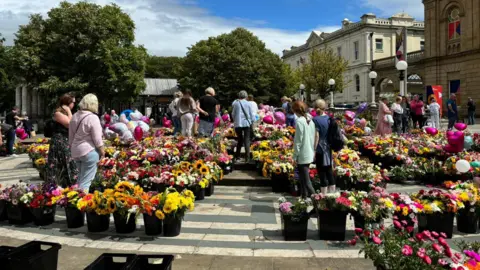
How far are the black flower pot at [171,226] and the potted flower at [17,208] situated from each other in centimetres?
224

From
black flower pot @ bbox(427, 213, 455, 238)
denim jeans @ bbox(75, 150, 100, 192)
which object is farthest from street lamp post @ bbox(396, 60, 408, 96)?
denim jeans @ bbox(75, 150, 100, 192)

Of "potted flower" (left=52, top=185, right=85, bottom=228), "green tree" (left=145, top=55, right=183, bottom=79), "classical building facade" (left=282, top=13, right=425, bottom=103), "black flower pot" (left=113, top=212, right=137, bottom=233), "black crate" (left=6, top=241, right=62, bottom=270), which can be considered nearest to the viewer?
"black crate" (left=6, top=241, right=62, bottom=270)

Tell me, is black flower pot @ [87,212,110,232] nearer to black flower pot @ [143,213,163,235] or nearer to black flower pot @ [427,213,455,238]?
black flower pot @ [143,213,163,235]

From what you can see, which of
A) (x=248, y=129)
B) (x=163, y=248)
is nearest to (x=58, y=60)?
(x=248, y=129)

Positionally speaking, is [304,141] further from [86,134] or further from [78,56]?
[78,56]

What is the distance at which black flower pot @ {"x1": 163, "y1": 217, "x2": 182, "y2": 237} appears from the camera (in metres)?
5.30

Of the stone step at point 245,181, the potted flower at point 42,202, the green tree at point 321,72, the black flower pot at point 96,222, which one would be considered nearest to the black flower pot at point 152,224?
the black flower pot at point 96,222

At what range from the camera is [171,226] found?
534 cm

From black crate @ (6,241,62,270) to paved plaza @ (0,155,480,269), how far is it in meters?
0.74

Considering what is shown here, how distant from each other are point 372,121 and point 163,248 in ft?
52.2

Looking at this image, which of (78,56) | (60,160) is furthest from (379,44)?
(60,160)

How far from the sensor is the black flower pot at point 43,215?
5891mm

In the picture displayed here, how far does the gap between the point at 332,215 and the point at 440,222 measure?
1405mm

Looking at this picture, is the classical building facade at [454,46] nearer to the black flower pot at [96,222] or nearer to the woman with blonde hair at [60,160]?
the woman with blonde hair at [60,160]
